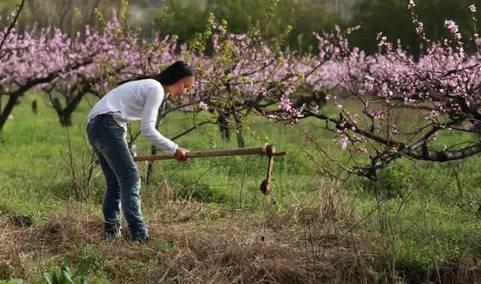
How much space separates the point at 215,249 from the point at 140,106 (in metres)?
→ 1.13

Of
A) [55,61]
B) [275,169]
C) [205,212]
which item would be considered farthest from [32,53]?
[205,212]

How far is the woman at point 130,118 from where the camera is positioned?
17.2 feet

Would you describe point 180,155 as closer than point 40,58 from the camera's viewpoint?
Yes

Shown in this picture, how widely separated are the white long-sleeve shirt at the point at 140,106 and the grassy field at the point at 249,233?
2.49 ft

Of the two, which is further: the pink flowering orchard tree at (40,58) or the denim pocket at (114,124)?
the pink flowering orchard tree at (40,58)

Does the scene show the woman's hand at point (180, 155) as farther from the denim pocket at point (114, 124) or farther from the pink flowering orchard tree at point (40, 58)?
the pink flowering orchard tree at point (40, 58)

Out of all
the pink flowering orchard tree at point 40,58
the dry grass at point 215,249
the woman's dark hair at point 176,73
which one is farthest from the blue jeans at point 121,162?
the pink flowering orchard tree at point 40,58

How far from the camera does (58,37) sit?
18.2 m

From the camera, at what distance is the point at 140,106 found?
5336 mm

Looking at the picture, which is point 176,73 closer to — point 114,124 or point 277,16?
point 114,124

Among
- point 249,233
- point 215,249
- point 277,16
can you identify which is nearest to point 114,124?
point 215,249

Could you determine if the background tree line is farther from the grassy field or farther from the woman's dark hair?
the woman's dark hair

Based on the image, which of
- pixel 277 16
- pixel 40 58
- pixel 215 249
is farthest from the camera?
Result: pixel 277 16

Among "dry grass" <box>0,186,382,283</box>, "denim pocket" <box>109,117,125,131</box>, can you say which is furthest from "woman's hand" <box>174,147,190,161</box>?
"dry grass" <box>0,186,382,283</box>
